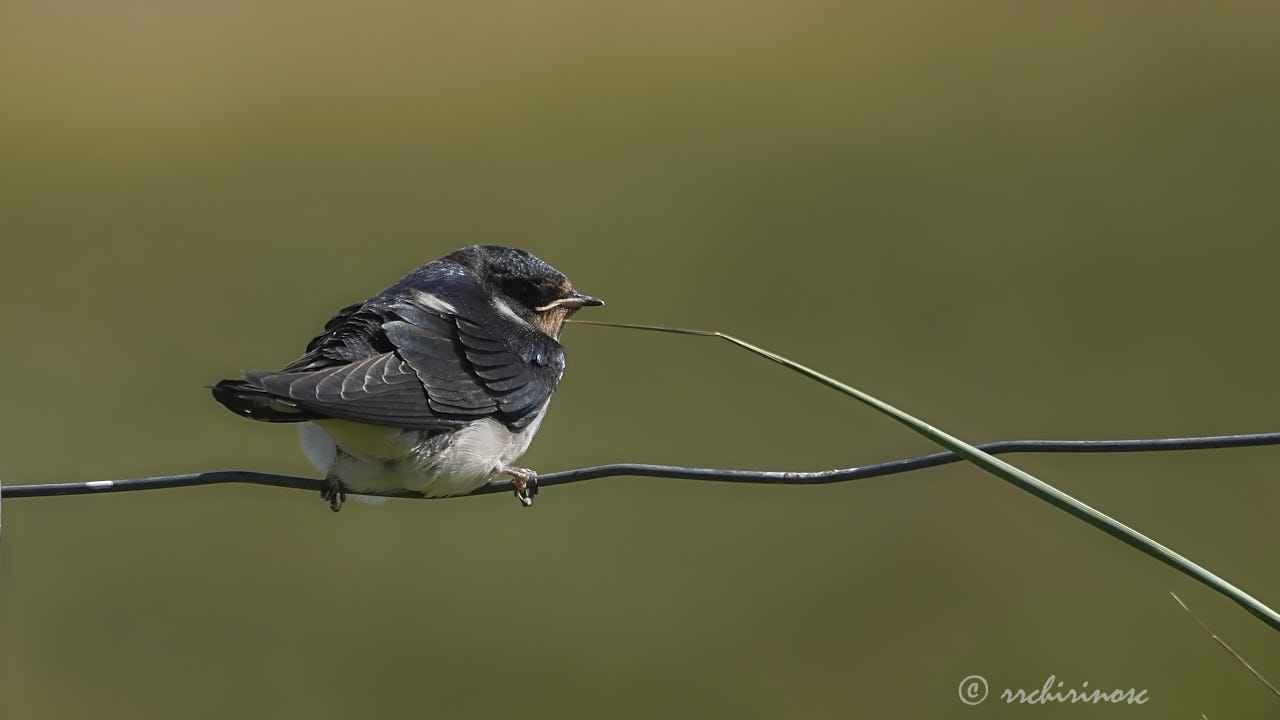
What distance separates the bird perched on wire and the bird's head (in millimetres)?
50

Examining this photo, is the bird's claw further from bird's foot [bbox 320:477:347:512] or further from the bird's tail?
the bird's tail

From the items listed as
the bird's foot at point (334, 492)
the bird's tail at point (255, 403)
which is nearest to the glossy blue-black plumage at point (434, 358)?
the bird's tail at point (255, 403)

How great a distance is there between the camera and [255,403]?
386 centimetres

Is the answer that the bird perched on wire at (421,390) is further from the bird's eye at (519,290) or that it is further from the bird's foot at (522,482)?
the bird's eye at (519,290)

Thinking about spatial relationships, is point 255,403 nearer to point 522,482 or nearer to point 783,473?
point 522,482

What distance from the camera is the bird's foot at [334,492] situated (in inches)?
187

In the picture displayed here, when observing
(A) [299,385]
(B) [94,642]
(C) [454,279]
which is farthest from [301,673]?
(A) [299,385]

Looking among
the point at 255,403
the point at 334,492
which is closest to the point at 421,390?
the point at 334,492

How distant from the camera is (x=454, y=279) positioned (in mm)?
5520

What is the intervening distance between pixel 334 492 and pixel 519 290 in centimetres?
135

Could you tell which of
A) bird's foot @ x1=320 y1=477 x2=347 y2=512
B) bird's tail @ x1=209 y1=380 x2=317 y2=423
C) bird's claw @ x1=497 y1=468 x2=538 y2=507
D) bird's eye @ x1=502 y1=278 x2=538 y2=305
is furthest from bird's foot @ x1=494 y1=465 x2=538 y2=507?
Result: bird's tail @ x1=209 y1=380 x2=317 y2=423

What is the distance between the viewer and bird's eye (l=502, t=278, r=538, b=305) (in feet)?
19.0

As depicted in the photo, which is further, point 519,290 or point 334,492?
point 519,290

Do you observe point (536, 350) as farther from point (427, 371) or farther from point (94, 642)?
point (94, 642)
